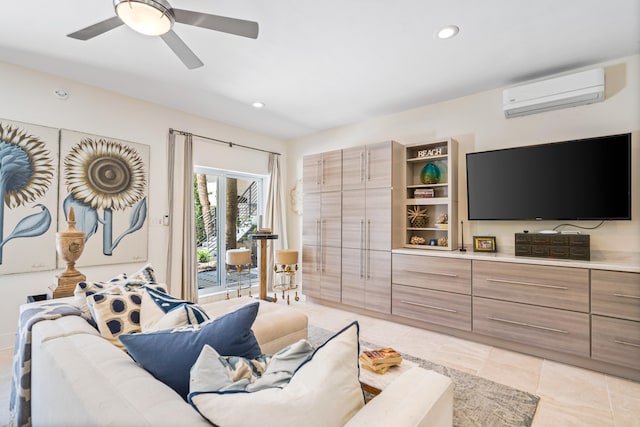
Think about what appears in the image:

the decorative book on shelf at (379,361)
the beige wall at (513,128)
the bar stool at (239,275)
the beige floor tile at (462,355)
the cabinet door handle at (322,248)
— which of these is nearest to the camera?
the decorative book on shelf at (379,361)

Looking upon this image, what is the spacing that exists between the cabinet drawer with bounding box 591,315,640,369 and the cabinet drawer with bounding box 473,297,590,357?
6 centimetres

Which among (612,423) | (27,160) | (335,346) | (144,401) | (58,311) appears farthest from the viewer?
(27,160)

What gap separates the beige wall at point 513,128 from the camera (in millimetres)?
2598

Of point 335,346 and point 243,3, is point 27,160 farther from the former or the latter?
point 335,346

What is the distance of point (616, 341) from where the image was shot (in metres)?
2.25

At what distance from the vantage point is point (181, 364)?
91cm

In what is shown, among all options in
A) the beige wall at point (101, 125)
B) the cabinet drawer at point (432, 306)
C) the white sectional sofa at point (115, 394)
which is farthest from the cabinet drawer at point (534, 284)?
the beige wall at point (101, 125)

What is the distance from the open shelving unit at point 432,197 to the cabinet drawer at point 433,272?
11.7 inches

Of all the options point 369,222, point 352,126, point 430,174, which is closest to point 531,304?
point 430,174

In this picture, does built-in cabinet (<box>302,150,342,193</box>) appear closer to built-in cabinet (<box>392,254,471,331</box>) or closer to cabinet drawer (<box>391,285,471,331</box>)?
built-in cabinet (<box>392,254,471,331</box>)

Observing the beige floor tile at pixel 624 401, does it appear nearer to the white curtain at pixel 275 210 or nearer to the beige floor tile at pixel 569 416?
the beige floor tile at pixel 569 416

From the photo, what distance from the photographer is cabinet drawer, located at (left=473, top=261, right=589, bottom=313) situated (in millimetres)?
2409

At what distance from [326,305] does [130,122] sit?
340 cm

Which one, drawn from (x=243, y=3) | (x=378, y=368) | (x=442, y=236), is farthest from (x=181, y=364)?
(x=442, y=236)
